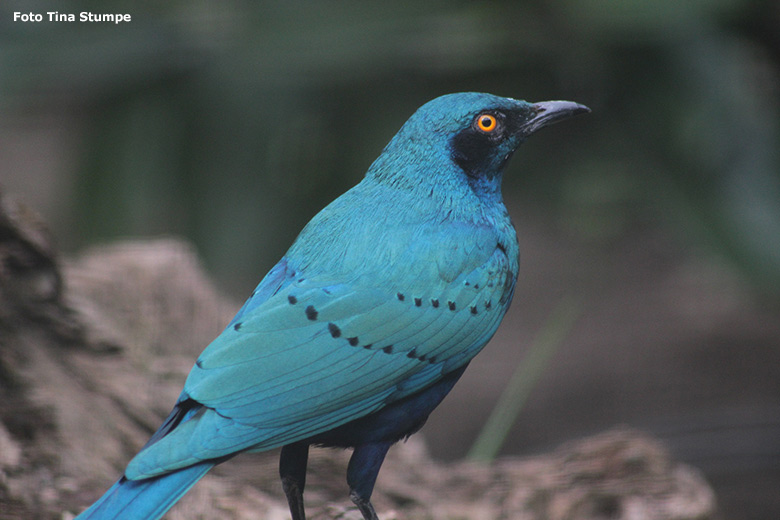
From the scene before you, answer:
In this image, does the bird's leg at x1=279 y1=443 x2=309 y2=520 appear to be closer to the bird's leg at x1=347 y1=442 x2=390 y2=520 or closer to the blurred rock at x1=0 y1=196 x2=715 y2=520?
the bird's leg at x1=347 y1=442 x2=390 y2=520

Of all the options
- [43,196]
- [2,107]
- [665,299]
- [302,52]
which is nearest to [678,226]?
[302,52]

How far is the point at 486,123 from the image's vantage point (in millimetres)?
3314

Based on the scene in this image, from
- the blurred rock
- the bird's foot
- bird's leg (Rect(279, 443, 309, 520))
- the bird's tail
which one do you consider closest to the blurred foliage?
the blurred rock

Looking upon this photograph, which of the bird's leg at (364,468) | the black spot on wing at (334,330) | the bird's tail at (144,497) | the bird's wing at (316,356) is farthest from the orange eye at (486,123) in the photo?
the bird's tail at (144,497)

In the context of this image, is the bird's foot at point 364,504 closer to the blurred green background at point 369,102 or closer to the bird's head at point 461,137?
the bird's head at point 461,137

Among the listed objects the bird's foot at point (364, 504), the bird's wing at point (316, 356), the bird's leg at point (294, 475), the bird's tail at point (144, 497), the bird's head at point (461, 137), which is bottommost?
the bird's foot at point (364, 504)

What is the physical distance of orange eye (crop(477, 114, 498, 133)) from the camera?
331 centimetres

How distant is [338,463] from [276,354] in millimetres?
1716

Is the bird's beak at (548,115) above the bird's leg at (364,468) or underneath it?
above

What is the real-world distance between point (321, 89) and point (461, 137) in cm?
274

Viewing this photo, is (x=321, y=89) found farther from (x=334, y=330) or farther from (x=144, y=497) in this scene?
(x=144, y=497)

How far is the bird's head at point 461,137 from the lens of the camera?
331 cm

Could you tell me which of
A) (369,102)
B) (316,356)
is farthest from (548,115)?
(369,102)

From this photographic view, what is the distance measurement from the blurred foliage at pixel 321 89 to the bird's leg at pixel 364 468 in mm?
2918
